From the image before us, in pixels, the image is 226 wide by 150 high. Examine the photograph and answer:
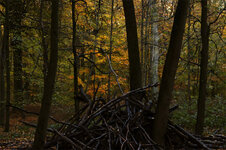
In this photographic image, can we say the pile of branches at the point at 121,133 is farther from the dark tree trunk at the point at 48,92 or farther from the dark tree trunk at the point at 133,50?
the dark tree trunk at the point at 133,50

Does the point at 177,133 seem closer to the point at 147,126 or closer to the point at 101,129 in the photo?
the point at 147,126

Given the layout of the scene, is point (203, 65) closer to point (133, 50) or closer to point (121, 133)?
point (133, 50)

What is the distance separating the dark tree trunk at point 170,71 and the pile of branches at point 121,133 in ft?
0.68

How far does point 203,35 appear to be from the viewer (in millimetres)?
5957

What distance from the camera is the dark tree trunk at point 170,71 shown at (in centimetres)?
339

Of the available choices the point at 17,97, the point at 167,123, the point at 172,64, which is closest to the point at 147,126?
the point at 167,123

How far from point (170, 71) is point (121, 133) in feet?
4.48

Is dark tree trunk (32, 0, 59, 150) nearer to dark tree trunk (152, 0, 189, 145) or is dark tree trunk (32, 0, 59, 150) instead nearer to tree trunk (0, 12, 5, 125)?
dark tree trunk (152, 0, 189, 145)

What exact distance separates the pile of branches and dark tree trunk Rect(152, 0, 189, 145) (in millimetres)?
208

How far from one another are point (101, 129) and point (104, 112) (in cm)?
52

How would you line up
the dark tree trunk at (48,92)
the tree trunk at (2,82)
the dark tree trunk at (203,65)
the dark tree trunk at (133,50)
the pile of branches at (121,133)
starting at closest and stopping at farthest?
the dark tree trunk at (48,92), the pile of branches at (121,133), the dark tree trunk at (133,50), the dark tree trunk at (203,65), the tree trunk at (2,82)

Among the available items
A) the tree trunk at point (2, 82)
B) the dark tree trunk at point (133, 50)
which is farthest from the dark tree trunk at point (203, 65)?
the tree trunk at point (2, 82)

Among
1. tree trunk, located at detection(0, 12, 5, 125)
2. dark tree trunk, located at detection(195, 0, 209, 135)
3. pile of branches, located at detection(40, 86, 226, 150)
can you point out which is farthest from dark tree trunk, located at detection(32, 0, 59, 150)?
tree trunk, located at detection(0, 12, 5, 125)

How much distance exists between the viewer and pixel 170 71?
345 cm
